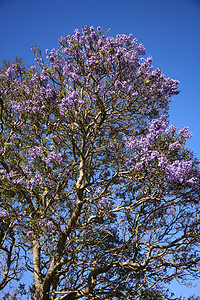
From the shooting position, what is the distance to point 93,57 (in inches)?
318

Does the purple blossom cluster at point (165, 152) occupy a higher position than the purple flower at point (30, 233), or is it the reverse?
the purple blossom cluster at point (165, 152)

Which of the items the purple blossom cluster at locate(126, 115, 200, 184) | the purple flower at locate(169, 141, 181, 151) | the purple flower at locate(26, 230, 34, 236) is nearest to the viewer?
the purple blossom cluster at locate(126, 115, 200, 184)

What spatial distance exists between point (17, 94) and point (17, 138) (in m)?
1.55

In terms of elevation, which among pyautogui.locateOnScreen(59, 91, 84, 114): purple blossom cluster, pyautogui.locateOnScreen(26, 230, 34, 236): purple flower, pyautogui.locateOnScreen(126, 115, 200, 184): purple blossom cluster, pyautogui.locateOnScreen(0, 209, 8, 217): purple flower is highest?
pyautogui.locateOnScreen(59, 91, 84, 114): purple blossom cluster

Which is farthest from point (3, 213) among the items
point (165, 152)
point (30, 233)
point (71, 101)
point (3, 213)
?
point (165, 152)

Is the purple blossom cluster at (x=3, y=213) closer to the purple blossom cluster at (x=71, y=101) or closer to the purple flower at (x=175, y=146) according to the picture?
the purple blossom cluster at (x=71, y=101)

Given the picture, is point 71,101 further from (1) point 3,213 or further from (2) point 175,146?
(1) point 3,213

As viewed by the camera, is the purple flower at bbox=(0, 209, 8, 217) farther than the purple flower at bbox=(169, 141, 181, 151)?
Yes

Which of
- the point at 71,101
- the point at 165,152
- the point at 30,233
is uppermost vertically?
the point at 71,101

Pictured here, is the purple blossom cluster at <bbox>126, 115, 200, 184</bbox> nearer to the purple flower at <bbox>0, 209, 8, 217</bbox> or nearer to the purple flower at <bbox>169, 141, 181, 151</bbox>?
the purple flower at <bbox>169, 141, 181, 151</bbox>

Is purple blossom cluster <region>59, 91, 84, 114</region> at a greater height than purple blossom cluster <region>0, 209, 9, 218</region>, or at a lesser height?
greater

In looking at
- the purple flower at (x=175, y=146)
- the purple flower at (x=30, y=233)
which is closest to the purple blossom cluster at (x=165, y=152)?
the purple flower at (x=175, y=146)

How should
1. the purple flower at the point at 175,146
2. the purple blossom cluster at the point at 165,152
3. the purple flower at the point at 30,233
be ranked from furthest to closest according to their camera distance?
the purple flower at the point at 30,233 → the purple flower at the point at 175,146 → the purple blossom cluster at the point at 165,152

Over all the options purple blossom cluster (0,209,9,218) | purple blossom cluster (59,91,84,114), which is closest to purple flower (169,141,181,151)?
purple blossom cluster (59,91,84,114)
